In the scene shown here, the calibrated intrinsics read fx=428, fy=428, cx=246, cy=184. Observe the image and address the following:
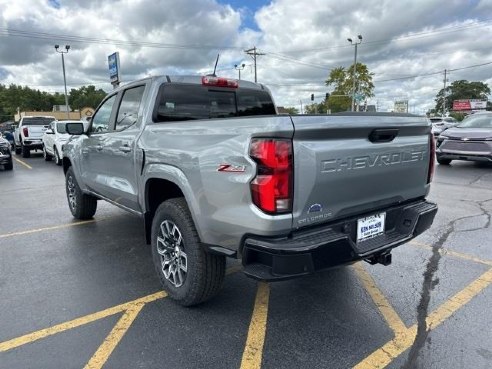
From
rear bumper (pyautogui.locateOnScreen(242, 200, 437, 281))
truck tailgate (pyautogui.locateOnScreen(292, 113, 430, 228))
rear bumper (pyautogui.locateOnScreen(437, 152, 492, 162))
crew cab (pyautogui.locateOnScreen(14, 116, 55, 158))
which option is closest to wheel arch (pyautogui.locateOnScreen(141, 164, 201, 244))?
rear bumper (pyautogui.locateOnScreen(242, 200, 437, 281))

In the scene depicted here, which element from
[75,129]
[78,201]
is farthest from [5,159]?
[75,129]

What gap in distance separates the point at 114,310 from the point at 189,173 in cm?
135

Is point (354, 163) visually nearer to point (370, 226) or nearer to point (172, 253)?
point (370, 226)

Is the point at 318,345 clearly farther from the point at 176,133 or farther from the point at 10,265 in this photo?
the point at 10,265

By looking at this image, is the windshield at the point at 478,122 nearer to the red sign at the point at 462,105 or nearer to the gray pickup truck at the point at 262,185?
the gray pickup truck at the point at 262,185

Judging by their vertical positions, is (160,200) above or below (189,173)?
below

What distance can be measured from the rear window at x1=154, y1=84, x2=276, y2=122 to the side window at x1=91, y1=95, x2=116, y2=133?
1139 mm

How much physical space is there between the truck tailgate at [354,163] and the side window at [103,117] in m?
3.07

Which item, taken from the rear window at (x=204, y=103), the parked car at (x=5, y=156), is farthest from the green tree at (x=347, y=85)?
the rear window at (x=204, y=103)

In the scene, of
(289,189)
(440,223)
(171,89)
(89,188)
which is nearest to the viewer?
(289,189)

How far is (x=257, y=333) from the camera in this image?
A: 10.4 feet

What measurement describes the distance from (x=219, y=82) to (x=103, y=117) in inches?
65.2

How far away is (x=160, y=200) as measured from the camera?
3961mm

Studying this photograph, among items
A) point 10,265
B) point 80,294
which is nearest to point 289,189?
point 80,294
